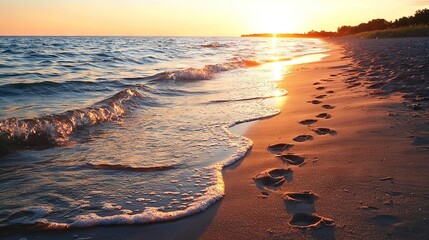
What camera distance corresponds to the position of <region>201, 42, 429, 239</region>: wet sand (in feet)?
7.87

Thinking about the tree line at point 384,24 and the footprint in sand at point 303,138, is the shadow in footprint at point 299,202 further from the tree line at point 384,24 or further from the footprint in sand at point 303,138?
the tree line at point 384,24

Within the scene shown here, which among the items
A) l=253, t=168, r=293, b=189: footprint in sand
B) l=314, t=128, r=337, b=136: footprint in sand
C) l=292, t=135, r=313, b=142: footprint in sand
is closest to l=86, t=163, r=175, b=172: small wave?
l=253, t=168, r=293, b=189: footprint in sand

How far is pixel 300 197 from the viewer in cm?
291

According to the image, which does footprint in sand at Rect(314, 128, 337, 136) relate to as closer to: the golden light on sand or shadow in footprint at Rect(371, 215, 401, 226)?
shadow in footprint at Rect(371, 215, 401, 226)

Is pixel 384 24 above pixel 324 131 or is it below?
above

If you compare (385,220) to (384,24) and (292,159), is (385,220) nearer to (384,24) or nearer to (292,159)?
(292,159)

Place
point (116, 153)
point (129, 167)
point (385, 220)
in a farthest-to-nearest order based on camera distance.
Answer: point (116, 153) → point (129, 167) → point (385, 220)

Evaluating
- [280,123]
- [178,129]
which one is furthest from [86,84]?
[280,123]

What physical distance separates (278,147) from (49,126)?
149 inches

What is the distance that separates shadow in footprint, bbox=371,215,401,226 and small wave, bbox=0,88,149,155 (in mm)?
4382

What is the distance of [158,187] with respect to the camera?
3375mm

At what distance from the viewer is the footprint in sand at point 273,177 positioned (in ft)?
10.6

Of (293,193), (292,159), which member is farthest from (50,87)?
(293,193)

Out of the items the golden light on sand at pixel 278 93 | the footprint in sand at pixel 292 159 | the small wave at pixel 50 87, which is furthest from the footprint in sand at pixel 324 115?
the small wave at pixel 50 87
